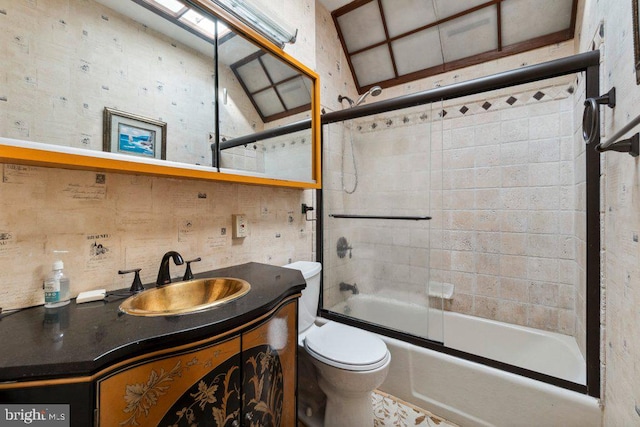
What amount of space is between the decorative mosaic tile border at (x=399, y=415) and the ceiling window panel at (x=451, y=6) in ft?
9.29

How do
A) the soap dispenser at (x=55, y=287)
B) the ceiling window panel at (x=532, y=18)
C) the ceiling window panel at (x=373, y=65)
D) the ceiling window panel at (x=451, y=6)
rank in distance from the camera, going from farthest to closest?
the ceiling window panel at (x=373, y=65), the ceiling window panel at (x=451, y=6), the ceiling window panel at (x=532, y=18), the soap dispenser at (x=55, y=287)

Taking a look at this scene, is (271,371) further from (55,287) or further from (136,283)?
(55,287)

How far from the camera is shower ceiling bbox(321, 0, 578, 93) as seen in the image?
1888 millimetres

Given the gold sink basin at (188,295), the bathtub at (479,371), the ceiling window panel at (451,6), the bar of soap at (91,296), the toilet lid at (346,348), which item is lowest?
the bathtub at (479,371)

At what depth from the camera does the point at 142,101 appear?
1009mm

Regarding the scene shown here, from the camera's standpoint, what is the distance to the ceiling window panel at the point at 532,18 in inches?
71.0

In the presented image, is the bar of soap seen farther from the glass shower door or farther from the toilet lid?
the glass shower door

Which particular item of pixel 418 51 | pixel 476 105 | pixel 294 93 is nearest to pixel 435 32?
pixel 418 51

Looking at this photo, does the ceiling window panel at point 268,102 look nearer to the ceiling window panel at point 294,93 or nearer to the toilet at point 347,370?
the ceiling window panel at point 294,93

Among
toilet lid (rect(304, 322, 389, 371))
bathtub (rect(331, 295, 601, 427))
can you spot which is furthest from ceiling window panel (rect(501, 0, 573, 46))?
toilet lid (rect(304, 322, 389, 371))

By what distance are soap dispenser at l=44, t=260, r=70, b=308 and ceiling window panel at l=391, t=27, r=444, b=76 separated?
2707 mm

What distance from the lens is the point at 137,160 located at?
0.94 metres

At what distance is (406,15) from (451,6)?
338 mm
